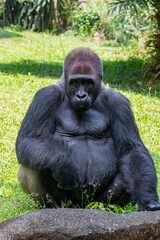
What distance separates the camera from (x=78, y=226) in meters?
2.41

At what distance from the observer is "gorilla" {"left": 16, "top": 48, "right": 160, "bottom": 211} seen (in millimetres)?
3225

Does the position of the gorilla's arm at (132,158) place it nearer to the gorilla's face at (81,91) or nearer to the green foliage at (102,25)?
the gorilla's face at (81,91)

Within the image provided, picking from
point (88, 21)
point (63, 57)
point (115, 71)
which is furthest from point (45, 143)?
point (88, 21)

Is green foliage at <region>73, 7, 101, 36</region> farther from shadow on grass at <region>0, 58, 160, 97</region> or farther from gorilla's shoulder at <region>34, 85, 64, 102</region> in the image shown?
gorilla's shoulder at <region>34, 85, 64, 102</region>

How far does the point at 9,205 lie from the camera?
3.73 meters

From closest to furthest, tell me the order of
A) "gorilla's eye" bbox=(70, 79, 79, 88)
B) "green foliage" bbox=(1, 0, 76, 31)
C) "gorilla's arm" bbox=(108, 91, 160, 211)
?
"gorilla's arm" bbox=(108, 91, 160, 211) < "gorilla's eye" bbox=(70, 79, 79, 88) < "green foliage" bbox=(1, 0, 76, 31)

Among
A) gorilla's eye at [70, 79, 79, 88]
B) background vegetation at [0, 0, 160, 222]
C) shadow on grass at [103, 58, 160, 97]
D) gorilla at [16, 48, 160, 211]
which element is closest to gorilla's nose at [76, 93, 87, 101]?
gorilla at [16, 48, 160, 211]

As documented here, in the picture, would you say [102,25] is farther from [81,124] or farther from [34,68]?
[81,124]

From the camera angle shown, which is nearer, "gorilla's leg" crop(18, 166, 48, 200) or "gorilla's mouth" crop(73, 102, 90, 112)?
"gorilla's mouth" crop(73, 102, 90, 112)

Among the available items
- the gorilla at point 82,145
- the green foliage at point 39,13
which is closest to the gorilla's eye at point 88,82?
the gorilla at point 82,145

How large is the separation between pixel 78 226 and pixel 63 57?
8.35 m

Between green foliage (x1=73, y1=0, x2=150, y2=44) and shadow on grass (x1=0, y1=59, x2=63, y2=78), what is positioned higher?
green foliage (x1=73, y1=0, x2=150, y2=44)

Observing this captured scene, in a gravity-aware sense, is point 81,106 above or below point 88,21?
above

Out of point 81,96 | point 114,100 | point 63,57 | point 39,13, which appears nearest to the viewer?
point 81,96
